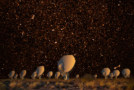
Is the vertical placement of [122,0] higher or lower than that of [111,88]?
higher

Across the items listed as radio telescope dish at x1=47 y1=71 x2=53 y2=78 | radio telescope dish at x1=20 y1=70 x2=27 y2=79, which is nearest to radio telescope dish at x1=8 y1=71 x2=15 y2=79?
radio telescope dish at x1=20 y1=70 x2=27 y2=79

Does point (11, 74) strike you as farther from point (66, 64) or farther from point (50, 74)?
point (66, 64)

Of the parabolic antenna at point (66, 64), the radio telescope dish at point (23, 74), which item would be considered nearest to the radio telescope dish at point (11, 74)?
the radio telescope dish at point (23, 74)

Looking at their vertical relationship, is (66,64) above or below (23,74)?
above

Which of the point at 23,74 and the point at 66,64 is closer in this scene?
the point at 66,64

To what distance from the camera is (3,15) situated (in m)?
4.30

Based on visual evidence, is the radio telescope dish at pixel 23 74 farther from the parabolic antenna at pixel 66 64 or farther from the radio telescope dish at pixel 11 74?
the parabolic antenna at pixel 66 64

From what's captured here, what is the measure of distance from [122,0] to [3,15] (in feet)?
12.1

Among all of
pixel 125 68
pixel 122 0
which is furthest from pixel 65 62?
pixel 122 0

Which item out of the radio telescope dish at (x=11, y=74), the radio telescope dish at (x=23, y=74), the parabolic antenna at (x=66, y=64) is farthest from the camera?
the radio telescope dish at (x=23, y=74)

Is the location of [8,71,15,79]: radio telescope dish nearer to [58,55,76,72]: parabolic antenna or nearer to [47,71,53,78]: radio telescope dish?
→ [47,71,53,78]: radio telescope dish

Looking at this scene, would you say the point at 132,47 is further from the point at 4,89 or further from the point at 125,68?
the point at 4,89

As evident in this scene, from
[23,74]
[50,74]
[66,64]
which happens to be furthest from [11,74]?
[66,64]

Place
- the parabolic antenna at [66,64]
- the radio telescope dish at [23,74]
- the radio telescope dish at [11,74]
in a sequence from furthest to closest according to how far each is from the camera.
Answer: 1. the radio telescope dish at [23,74]
2. the radio telescope dish at [11,74]
3. the parabolic antenna at [66,64]
